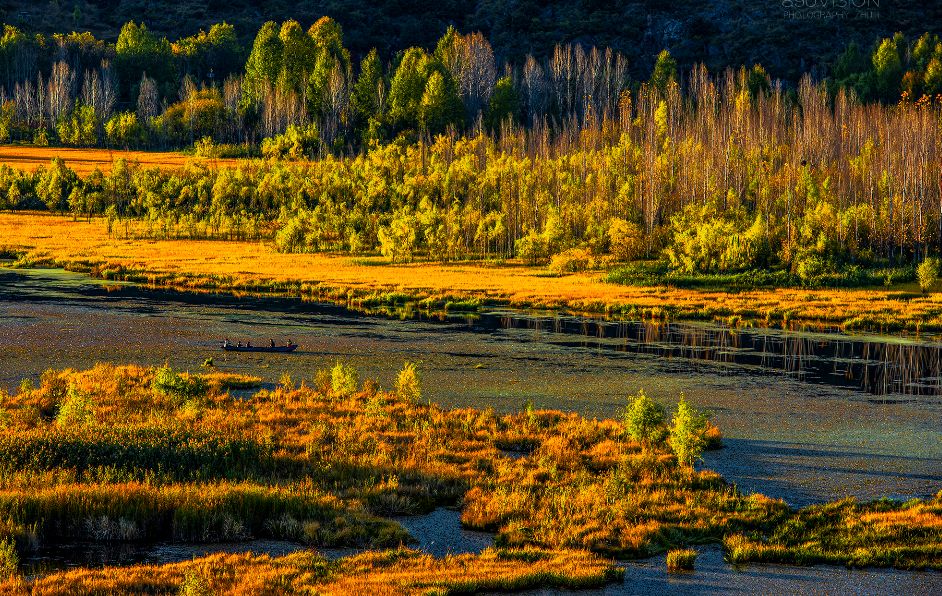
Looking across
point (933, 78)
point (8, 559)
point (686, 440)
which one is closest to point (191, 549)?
point (8, 559)

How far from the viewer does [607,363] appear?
186 feet

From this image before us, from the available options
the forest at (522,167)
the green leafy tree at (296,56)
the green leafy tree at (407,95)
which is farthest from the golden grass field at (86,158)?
the green leafy tree at (407,95)

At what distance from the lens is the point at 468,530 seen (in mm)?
27594

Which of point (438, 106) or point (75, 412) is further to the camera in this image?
point (438, 106)

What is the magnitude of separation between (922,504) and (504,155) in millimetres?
116362

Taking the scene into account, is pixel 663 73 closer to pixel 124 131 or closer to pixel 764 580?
pixel 124 131

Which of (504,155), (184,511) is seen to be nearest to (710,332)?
(184,511)

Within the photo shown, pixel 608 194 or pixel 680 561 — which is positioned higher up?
pixel 608 194

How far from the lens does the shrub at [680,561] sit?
2450cm

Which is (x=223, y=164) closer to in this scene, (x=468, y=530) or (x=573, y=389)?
(x=573, y=389)

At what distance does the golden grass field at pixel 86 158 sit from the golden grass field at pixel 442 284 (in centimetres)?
4063

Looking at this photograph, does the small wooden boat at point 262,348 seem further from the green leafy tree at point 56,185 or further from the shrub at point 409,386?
the green leafy tree at point 56,185

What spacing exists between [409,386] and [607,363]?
55.4ft

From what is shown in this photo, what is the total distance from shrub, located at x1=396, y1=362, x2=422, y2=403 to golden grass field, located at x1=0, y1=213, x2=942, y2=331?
37.6 meters
